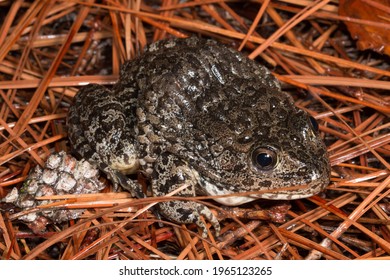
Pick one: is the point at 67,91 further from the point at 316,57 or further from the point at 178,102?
the point at 316,57

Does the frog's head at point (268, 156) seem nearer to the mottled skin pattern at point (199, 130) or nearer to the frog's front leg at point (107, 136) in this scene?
the mottled skin pattern at point (199, 130)

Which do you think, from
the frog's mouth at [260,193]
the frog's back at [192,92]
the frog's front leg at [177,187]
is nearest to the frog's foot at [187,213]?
→ the frog's front leg at [177,187]

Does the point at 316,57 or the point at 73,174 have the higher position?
the point at 316,57

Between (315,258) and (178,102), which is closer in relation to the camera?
(315,258)

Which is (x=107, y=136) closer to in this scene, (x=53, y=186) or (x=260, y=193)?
(x=53, y=186)

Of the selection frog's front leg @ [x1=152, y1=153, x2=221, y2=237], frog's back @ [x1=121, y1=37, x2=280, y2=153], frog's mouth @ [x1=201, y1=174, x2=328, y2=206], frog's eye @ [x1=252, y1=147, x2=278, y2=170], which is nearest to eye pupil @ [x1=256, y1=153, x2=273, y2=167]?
frog's eye @ [x1=252, y1=147, x2=278, y2=170]
